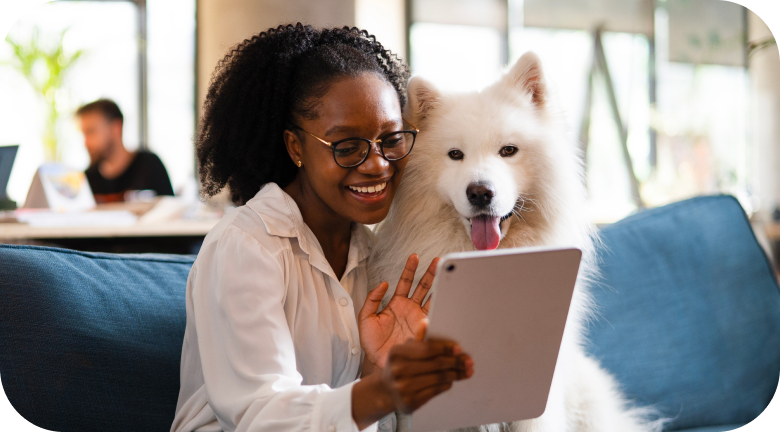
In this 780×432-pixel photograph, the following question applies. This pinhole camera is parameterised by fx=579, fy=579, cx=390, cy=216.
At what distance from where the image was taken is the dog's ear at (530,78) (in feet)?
4.85

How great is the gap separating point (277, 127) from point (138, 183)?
3722 millimetres

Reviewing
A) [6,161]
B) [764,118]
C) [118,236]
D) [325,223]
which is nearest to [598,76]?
[764,118]

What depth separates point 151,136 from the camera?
6441 millimetres

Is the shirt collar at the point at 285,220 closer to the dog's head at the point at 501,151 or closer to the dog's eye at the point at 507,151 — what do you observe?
the dog's head at the point at 501,151

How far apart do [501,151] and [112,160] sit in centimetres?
406

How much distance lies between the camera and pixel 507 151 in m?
1.44

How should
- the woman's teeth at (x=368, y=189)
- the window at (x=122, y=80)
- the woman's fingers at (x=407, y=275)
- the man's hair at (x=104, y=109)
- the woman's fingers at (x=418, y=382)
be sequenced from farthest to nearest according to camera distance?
the window at (x=122, y=80)
the man's hair at (x=104, y=109)
the woman's teeth at (x=368, y=189)
the woman's fingers at (x=407, y=275)
the woman's fingers at (x=418, y=382)

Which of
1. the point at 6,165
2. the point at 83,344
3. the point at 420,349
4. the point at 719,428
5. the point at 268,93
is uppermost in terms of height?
the point at 268,93

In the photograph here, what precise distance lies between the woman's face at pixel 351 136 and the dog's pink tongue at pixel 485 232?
9.0 inches

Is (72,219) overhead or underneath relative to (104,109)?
underneath

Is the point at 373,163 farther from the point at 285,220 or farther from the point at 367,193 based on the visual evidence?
the point at 285,220

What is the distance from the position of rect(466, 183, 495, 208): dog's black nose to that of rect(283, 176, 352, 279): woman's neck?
30 centimetres

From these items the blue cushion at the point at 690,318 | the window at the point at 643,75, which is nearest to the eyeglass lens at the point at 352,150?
the blue cushion at the point at 690,318

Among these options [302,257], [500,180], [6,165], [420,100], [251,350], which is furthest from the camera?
[6,165]
